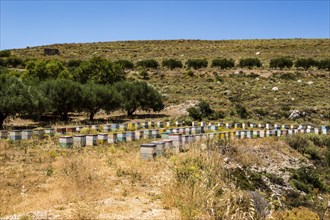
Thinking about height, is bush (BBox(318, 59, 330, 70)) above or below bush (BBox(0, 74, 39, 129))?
above

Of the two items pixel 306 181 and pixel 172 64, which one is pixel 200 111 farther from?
pixel 172 64

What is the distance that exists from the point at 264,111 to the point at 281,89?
10.9 metres

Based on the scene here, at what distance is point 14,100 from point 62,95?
247 inches

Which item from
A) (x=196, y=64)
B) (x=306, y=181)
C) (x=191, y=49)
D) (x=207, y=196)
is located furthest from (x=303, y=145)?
(x=191, y=49)

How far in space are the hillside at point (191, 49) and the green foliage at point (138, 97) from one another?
39.2 meters

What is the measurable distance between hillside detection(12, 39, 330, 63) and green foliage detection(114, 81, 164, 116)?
3922cm

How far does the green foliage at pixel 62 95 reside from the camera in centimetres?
3356

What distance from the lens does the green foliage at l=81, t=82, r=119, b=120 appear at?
3478 cm

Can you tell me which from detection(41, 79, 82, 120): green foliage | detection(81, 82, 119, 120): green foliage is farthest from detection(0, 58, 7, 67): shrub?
detection(41, 79, 82, 120): green foliage

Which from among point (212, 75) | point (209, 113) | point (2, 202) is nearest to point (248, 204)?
point (2, 202)

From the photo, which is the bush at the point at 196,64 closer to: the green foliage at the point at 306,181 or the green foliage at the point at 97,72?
the green foliage at the point at 97,72

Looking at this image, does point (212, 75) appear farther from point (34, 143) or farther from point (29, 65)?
point (34, 143)

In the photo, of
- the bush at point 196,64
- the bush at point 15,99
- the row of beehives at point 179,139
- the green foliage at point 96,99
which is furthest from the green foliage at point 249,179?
the bush at point 196,64

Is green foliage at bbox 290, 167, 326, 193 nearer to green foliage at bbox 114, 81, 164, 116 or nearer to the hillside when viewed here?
green foliage at bbox 114, 81, 164, 116
